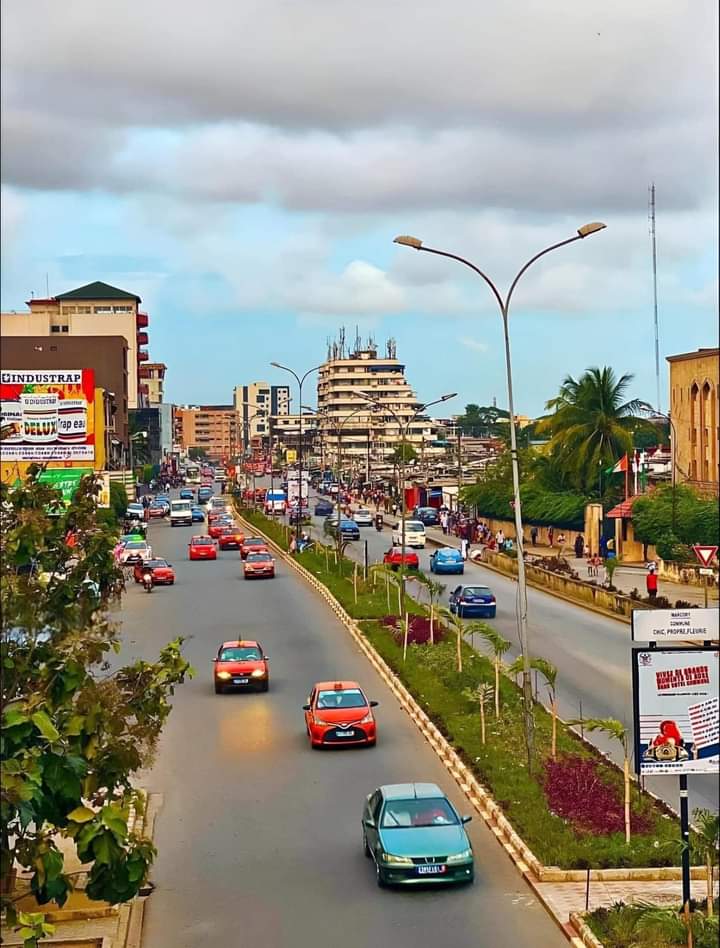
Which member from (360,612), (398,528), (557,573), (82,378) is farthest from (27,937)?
(82,378)

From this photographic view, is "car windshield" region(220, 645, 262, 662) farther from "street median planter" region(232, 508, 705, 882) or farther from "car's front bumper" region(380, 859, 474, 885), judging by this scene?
"car's front bumper" region(380, 859, 474, 885)

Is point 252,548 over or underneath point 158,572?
over

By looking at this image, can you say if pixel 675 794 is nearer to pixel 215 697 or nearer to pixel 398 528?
pixel 215 697

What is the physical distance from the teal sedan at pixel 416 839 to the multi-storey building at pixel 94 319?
155210mm

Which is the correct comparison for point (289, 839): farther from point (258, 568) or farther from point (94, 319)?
point (94, 319)

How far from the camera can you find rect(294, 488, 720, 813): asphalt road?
22719 millimetres

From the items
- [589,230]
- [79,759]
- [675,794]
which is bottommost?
[675,794]

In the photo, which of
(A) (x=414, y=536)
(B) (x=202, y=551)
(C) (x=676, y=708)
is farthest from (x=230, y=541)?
(C) (x=676, y=708)

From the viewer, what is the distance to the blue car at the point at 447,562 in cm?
6134

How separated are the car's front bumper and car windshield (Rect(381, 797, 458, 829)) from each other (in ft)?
2.53

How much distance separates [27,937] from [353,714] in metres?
14.8

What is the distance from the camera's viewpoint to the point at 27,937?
1146 cm

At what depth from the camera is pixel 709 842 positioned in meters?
14.6

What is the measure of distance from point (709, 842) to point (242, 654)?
19634 mm
